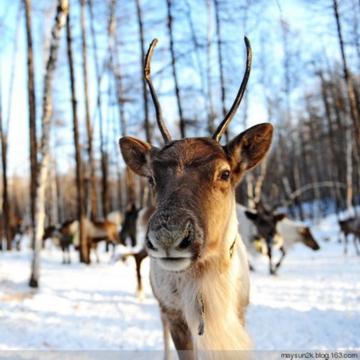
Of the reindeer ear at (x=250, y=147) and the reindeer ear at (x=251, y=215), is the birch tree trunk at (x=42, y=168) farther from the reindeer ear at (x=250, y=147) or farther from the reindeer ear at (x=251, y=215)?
the reindeer ear at (x=251, y=215)

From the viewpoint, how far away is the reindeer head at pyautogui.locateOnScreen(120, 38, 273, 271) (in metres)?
2.23

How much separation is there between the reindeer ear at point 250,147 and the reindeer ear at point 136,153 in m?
0.68

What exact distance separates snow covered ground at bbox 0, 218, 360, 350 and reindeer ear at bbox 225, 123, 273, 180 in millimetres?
2838

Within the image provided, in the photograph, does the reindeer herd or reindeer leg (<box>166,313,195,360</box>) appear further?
reindeer leg (<box>166,313,195,360</box>)

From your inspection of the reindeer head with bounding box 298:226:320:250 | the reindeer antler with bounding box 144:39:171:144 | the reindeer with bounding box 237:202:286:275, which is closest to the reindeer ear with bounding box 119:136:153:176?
the reindeer antler with bounding box 144:39:171:144

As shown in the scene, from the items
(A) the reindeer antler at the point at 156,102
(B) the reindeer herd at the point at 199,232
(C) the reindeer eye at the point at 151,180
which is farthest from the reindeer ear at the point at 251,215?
(C) the reindeer eye at the point at 151,180

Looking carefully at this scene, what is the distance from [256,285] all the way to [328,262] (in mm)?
4448

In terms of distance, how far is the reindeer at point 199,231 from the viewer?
2.27m

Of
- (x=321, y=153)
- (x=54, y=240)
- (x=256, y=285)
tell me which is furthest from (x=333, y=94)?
(x=256, y=285)

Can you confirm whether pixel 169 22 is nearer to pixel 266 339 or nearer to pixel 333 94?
pixel 266 339

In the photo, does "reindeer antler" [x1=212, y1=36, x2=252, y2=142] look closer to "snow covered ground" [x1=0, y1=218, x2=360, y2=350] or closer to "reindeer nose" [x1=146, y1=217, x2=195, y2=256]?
"reindeer nose" [x1=146, y1=217, x2=195, y2=256]

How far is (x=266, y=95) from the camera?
23438mm

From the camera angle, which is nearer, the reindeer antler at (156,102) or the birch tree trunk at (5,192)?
the reindeer antler at (156,102)

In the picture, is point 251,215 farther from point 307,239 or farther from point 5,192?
point 5,192
